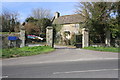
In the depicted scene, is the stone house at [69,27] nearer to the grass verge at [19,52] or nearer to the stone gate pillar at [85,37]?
the stone gate pillar at [85,37]

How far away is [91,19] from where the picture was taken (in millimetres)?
22656

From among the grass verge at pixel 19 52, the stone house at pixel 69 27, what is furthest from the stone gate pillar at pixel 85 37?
the grass verge at pixel 19 52

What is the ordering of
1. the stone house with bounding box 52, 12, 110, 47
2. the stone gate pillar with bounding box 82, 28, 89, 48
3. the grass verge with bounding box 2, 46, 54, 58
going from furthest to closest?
1. the stone house with bounding box 52, 12, 110, 47
2. the stone gate pillar with bounding box 82, 28, 89, 48
3. the grass verge with bounding box 2, 46, 54, 58

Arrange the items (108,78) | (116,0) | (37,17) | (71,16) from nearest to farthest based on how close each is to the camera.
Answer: (108,78), (116,0), (71,16), (37,17)

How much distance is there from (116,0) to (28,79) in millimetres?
21188

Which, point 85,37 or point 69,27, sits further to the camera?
point 69,27

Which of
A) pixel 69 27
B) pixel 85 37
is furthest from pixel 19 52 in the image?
pixel 69 27

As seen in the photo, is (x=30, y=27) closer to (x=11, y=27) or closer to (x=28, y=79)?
(x=11, y=27)

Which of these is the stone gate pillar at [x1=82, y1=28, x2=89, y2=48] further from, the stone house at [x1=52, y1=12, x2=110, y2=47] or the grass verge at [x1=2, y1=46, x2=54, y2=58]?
the grass verge at [x1=2, y1=46, x2=54, y2=58]

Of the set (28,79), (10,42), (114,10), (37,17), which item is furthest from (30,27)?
(28,79)

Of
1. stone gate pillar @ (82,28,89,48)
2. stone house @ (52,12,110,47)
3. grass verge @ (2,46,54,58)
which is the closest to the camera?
grass verge @ (2,46,54,58)

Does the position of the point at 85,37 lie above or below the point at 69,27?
below

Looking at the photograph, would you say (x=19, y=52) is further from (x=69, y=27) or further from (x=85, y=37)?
(x=69, y=27)

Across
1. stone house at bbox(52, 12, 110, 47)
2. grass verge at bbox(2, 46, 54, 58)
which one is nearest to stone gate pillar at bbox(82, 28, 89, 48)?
stone house at bbox(52, 12, 110, 47)
